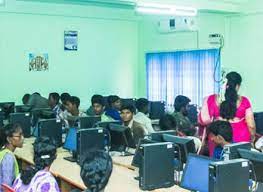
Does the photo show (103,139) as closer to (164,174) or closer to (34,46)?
(164,174)

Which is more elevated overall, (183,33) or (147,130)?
(183,33)

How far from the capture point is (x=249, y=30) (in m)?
7.62

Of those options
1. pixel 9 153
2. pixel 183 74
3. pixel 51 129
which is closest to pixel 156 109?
pixel 183 74

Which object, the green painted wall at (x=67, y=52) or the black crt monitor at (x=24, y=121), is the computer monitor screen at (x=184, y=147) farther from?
the green painted wall at (x=67, y=52)

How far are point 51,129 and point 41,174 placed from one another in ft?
9.82

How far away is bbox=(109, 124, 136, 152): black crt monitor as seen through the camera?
539 cm

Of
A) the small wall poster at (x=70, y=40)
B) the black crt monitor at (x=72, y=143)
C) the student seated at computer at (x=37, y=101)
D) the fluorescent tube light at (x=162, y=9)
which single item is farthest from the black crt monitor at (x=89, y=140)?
the small wall poster at (x=70, y=40)

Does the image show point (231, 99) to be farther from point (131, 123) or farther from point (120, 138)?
point (131, 123)

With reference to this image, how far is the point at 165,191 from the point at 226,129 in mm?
793

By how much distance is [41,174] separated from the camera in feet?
10.9

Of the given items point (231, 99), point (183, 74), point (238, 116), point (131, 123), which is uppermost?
point (183, 74)

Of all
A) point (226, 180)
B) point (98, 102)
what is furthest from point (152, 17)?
point (226, 180)

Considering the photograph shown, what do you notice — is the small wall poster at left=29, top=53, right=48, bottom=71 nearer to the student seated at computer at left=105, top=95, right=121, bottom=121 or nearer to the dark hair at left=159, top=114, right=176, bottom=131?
the student seated at computer at left=105, top=95, right=121, bottom=121

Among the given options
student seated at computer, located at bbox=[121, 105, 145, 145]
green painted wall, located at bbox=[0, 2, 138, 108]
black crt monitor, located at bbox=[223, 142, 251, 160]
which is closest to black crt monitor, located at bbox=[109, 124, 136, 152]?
student seated at computer, located at bbox=[121, 105, 145, 145]
